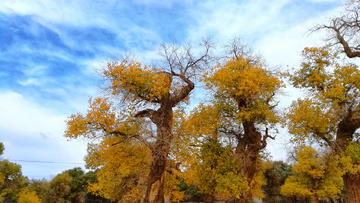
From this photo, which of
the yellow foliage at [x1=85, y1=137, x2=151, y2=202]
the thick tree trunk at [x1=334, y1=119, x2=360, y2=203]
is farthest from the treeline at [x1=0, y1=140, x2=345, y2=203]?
the yellow foliage at [x1=85, y1=137, x2=151, y2=202]

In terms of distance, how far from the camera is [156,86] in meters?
12.5

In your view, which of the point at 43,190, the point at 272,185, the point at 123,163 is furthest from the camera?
the point at 43,190

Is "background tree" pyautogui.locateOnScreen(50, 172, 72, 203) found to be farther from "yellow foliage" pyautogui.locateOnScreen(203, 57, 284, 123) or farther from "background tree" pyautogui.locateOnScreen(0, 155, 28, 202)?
"yellow foliage" pyautogui.locateOnScreen(203, 57, 284, 123)

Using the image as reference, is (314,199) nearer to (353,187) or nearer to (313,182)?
(313,182)

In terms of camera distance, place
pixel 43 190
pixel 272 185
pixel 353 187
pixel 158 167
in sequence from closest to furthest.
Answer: pixel 158 167
pixel 353 187
pixel 272 185
pixel 43 190

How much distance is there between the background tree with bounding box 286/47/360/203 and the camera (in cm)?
1283

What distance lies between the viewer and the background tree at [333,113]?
12828 millimetres

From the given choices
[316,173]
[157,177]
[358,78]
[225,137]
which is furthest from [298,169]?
[157,177]

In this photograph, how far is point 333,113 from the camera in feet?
44.1

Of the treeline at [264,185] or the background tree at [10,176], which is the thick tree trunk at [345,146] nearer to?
the treeline at [264,185]

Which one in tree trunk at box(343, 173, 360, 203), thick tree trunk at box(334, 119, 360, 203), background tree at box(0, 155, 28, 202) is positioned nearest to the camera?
tree trunk at box(343, 173, 360, 203)

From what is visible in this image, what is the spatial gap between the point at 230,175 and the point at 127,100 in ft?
21.4

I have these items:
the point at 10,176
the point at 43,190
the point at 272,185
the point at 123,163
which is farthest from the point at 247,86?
the point at 43,190

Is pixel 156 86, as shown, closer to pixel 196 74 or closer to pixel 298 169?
pixel 196 74
